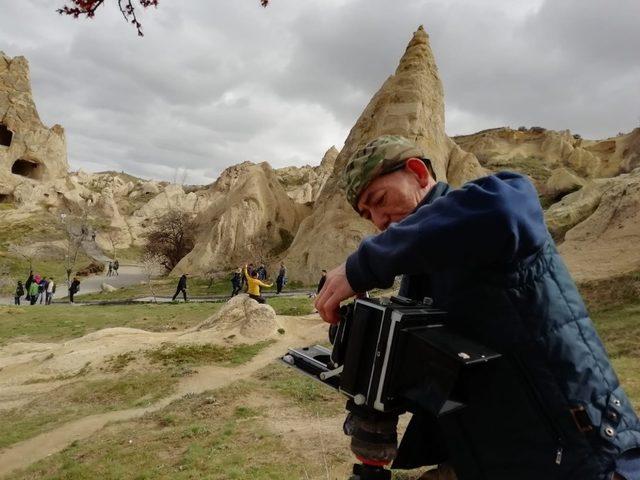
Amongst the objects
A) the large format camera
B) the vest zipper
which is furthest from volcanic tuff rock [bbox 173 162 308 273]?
the vest zipper

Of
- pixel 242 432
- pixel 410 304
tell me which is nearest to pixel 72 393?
pixel 242 432

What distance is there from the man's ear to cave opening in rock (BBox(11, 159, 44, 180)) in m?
60.9

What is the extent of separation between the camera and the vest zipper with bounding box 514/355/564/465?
4.26 ft

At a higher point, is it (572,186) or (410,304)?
(572,186)

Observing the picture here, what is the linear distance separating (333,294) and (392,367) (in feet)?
1.03

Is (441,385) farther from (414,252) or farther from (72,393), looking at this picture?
(72,393)

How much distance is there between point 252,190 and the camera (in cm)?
3653

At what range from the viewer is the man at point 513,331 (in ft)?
4.17

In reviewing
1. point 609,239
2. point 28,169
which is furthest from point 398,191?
point 28,169

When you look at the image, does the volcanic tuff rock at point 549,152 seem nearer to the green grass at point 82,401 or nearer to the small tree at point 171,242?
the small tree at point 171,242

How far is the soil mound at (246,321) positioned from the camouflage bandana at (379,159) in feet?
40.5

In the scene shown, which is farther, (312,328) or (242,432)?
(312,328)

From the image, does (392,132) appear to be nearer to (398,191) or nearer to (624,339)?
(624,339)

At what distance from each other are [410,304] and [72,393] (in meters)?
11.4
